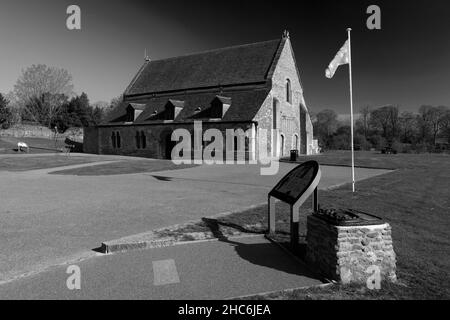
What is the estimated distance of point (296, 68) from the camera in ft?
121

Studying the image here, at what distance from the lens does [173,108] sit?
33625mm

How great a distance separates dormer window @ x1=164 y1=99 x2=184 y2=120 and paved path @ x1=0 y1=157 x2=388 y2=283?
63.9ft

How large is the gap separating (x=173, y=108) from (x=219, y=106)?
221 inches

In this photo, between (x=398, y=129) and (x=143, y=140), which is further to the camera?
(x=398, y=129)

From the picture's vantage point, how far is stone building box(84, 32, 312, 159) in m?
30.6

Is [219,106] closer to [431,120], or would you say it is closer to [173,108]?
[173,108]

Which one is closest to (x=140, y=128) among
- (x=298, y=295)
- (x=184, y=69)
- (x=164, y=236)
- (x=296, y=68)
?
(x=184, y=69)

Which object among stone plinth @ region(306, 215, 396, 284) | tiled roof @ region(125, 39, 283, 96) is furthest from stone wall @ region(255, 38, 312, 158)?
stone plinth @ region(306, 215, 396, 284)

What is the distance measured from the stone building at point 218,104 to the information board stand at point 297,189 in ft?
74.7

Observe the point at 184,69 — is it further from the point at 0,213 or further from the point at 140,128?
the point at 0,213

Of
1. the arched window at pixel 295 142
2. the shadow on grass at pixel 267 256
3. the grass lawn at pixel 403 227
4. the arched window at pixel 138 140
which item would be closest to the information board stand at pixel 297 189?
the shadow on grass at pixel 267 256

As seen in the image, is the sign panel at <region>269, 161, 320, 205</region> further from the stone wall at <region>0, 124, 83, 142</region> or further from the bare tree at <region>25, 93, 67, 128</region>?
the bare tree at <region>25, 93, 67, 128</region>

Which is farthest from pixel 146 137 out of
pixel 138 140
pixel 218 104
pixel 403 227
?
pixel 403 227

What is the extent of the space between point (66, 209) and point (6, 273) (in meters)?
4.57
